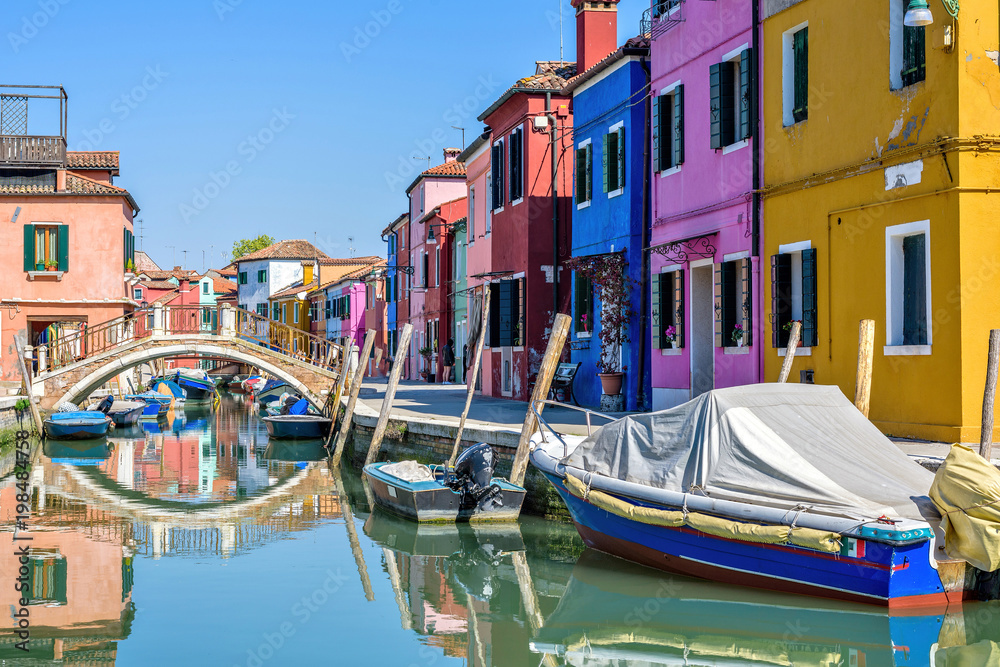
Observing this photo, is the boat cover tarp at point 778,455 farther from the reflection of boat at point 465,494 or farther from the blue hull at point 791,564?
the reflection of boat at point 465,494

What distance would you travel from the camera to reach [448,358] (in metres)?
36.7

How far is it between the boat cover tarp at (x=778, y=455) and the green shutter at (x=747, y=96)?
618cm

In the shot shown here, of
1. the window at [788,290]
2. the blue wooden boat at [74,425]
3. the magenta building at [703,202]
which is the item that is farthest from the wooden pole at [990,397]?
the blue wooden boat at [74,425]

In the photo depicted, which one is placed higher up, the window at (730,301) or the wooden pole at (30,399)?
the window at (730,301)

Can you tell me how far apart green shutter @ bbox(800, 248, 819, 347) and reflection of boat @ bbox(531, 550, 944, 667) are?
4872 mm

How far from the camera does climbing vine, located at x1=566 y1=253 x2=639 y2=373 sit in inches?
760

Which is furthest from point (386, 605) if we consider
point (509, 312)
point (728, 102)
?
point (509, 312)

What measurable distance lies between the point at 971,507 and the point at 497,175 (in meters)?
18.4

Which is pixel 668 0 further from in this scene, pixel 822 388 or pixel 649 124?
pixel 822 388

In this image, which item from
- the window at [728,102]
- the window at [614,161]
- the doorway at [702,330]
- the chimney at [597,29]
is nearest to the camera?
the window at [728,102]

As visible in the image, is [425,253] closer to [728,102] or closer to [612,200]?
[612,200]

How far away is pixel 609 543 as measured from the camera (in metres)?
11.0

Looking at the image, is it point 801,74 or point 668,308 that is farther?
point 668,308

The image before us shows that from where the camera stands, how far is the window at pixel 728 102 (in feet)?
51.3
